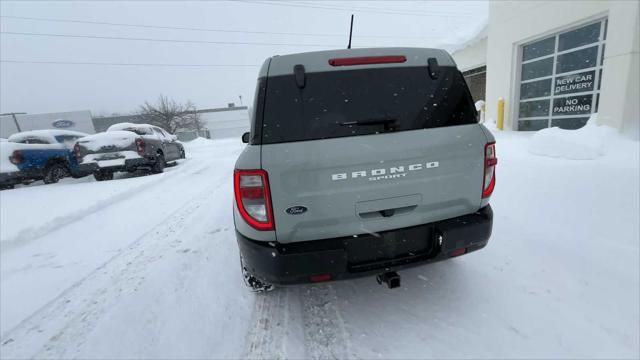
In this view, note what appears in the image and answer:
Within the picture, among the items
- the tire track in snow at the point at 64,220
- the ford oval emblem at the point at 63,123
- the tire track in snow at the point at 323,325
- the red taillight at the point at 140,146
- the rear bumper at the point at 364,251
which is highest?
the ford oval emblem at the point at 63,123

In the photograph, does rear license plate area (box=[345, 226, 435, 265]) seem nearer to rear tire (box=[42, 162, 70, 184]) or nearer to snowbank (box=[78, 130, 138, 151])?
snowbank (box=[78, 130, 138, 151])

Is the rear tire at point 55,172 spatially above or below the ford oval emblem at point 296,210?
below

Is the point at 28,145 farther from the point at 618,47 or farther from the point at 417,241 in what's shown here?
the point at 618,47

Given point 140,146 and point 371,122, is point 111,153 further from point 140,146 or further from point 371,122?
point 371,122

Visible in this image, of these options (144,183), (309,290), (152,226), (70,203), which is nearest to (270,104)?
(309,290)

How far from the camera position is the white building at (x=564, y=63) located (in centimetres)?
654

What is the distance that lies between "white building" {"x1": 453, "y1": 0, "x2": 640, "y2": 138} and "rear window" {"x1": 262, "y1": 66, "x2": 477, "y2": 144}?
7.82m

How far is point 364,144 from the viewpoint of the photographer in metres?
1.86

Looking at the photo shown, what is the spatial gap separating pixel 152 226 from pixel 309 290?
338cm

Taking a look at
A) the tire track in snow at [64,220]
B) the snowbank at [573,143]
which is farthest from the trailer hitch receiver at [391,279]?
the snowbank at [573,143]

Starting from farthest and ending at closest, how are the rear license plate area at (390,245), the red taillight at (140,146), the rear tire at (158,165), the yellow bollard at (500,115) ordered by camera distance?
1. the yellow bollard at (500,115)
2. the rear tire at (158,165)
3. the red taillight at (140,146)
4. the rear license plate area at (390,245)

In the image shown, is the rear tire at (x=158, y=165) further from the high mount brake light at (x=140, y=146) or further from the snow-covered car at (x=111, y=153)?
the high mount brake light at (x=140, y=146)

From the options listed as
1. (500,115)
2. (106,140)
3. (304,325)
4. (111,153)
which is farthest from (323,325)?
(500,115)

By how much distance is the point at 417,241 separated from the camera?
6.54ft
